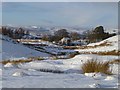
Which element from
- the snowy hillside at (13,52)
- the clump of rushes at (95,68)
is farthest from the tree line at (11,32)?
the clump of rushes at (95,68)

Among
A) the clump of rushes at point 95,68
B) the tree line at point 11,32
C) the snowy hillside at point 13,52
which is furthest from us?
the tree line at point 11,32

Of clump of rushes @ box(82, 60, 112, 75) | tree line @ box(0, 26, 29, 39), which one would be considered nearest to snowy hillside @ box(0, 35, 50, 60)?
clump of rushes @ box(82, 60, 112, 75)

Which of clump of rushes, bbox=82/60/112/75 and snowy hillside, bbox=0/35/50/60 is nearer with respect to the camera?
clump of rushes, bbox=82/60/112/75

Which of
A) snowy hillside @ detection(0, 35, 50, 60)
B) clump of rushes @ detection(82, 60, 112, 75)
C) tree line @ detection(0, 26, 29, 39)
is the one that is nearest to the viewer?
clump of rushes @ detection(82, 60, 112, 75)

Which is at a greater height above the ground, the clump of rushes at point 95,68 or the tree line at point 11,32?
the tree line at point 11,32

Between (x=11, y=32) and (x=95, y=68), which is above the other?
(x=11, y=32)

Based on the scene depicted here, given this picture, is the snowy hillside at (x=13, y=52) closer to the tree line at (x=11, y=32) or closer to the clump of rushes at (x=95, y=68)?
the clump of rushes at (x=95, y=68)

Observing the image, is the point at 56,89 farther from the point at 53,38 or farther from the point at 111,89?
the point at 53,38

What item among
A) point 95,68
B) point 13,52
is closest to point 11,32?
point 13,52

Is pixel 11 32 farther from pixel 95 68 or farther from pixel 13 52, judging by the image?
pixel 95 68

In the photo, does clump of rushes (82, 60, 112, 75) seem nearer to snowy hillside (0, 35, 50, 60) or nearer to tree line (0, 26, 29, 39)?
snowy hillside (0, 35, 50, 60)

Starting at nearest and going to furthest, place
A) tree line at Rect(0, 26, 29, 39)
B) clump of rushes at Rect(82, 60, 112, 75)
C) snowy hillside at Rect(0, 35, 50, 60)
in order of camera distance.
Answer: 1. clump of rushes at Rect(82, 60, 112, 75)
2. snowy hillside at Rect(0, 35, 50, 60)
3. tree line at Rect(0, 26, 29, 39)

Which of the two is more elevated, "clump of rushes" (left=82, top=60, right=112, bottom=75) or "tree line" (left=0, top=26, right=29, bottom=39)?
"tree line" (left=0, top=26, right=29, bottom=39)

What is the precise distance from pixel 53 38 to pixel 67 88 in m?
85.8
